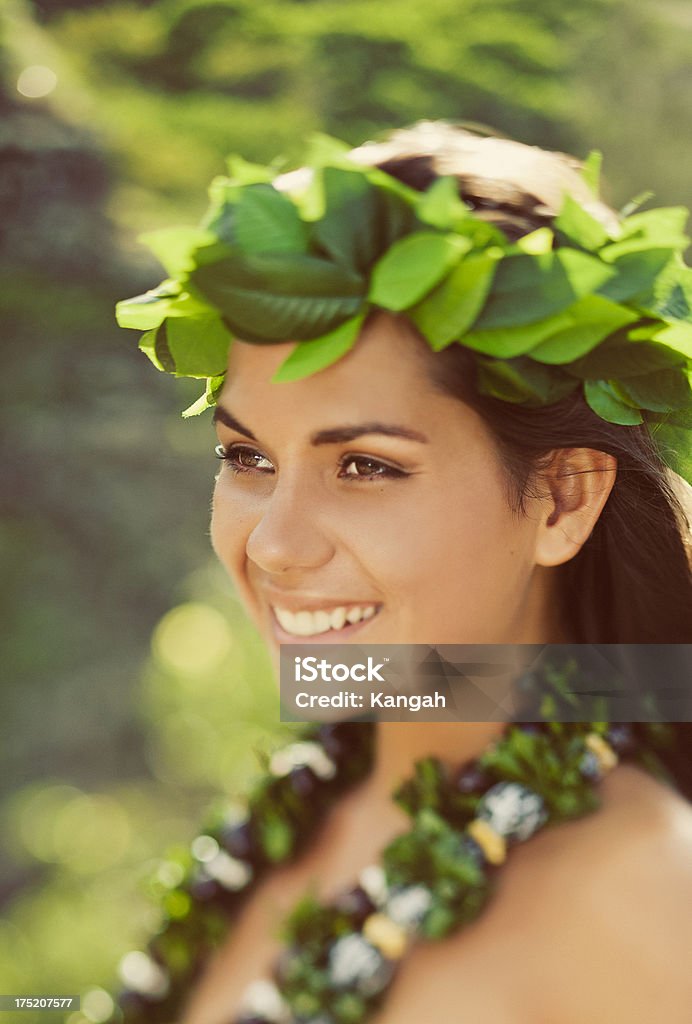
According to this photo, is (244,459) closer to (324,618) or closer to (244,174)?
(324,618)

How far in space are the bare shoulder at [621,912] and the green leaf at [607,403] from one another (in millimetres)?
448

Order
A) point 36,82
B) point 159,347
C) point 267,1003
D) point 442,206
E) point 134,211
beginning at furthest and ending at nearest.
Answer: point 134,211 → point 36,82 → point 267,1003 → point 159,347 → point 442,206

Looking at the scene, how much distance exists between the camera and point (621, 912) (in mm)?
1098

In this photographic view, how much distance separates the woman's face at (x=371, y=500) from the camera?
Result: 3.51ft

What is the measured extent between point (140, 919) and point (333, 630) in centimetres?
75

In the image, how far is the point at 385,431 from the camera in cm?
106

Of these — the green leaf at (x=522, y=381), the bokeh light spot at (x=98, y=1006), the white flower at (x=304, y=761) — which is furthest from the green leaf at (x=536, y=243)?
the bokeh light spot at (x=98, y=1006)

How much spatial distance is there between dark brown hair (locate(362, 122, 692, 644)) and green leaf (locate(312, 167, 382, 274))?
0.09 metres

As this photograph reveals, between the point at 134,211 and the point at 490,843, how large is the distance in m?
4.57

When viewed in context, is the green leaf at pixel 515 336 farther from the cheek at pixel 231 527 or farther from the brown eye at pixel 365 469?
the cheek at pixel 231 527

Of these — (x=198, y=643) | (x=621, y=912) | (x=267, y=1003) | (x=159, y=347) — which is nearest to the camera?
(x=621, y=912)

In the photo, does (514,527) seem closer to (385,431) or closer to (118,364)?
(385,431)

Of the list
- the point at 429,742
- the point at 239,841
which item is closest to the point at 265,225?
the point at 429,742

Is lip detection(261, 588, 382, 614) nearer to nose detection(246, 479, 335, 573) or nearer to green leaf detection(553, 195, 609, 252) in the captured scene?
nose detection(246, 479, 335, 573)
